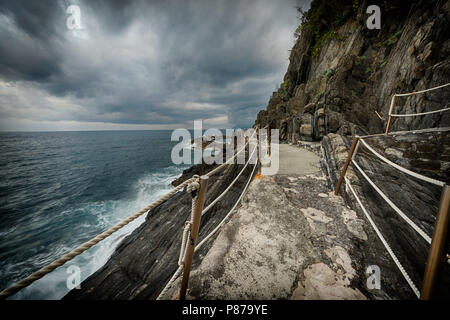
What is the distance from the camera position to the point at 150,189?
15273 millimetres

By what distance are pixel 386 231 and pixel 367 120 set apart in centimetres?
804

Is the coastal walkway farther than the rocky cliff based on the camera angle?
No

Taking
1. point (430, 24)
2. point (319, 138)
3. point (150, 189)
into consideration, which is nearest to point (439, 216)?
point (319, 138)

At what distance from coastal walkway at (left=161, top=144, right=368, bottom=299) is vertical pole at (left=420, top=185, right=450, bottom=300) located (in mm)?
575

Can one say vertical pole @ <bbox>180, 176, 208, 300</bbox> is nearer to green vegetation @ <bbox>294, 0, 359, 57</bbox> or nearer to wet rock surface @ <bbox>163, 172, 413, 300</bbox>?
wet rock surface @ <bbox>163, 172, 413, 300</bbox>

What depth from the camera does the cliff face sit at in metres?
5.51

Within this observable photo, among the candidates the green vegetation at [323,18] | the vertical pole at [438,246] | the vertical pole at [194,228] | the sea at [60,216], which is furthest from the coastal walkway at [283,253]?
the green vegetation at [323,18]

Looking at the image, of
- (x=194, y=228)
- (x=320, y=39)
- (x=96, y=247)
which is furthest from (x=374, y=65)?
(x=96, y=247)

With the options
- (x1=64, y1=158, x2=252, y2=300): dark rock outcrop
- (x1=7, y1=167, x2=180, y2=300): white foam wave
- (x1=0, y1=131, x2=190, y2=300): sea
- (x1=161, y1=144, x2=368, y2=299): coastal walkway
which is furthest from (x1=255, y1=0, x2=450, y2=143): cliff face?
(x1=0, y1=131, x2=190, y2=300): sea

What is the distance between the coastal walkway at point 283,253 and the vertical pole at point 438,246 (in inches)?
22.6

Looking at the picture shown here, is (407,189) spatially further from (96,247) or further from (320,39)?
(320,39)

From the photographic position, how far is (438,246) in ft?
3.50
